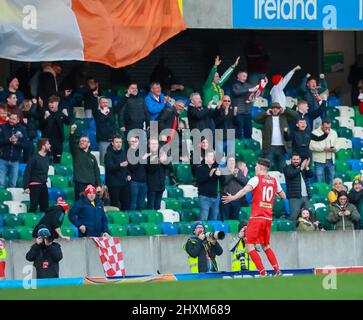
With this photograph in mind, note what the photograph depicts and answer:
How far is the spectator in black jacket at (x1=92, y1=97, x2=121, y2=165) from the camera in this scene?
26703 millimetres

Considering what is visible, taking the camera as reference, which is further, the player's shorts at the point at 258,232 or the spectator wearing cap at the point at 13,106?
the spectator wearing cap at the point at 13,106

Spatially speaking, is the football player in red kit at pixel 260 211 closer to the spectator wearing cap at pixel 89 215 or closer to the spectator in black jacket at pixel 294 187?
the spectator wearing cap at pixel 89 215

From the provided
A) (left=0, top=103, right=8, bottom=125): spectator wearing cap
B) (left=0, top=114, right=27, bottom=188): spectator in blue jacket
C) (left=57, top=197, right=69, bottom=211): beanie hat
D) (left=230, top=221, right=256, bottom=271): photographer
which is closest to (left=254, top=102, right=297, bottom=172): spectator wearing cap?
(left=230, top=221, right=256, bottom=271): photographer

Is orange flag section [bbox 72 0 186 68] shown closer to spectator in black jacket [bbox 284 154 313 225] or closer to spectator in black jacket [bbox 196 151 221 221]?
spectator in black jacket [bbox 196 151 221 221]

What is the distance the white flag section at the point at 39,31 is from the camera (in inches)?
1023

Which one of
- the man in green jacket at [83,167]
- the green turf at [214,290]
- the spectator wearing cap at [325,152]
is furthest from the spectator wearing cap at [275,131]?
the green turf at [214,290]

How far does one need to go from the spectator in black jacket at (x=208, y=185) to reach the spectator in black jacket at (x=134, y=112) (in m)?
1.54

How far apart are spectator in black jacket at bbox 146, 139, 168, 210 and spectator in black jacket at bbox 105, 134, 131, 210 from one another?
1.36ft

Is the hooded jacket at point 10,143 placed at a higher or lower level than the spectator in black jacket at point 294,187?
higher

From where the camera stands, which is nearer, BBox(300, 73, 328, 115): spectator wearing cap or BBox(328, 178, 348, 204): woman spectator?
BBox(328, 178, 348, 204): woman spectator

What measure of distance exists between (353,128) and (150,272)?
8115 millimetres

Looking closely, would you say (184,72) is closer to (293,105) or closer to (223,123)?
(293,105)

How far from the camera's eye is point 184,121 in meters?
28.3

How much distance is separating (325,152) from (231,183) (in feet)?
10.6
